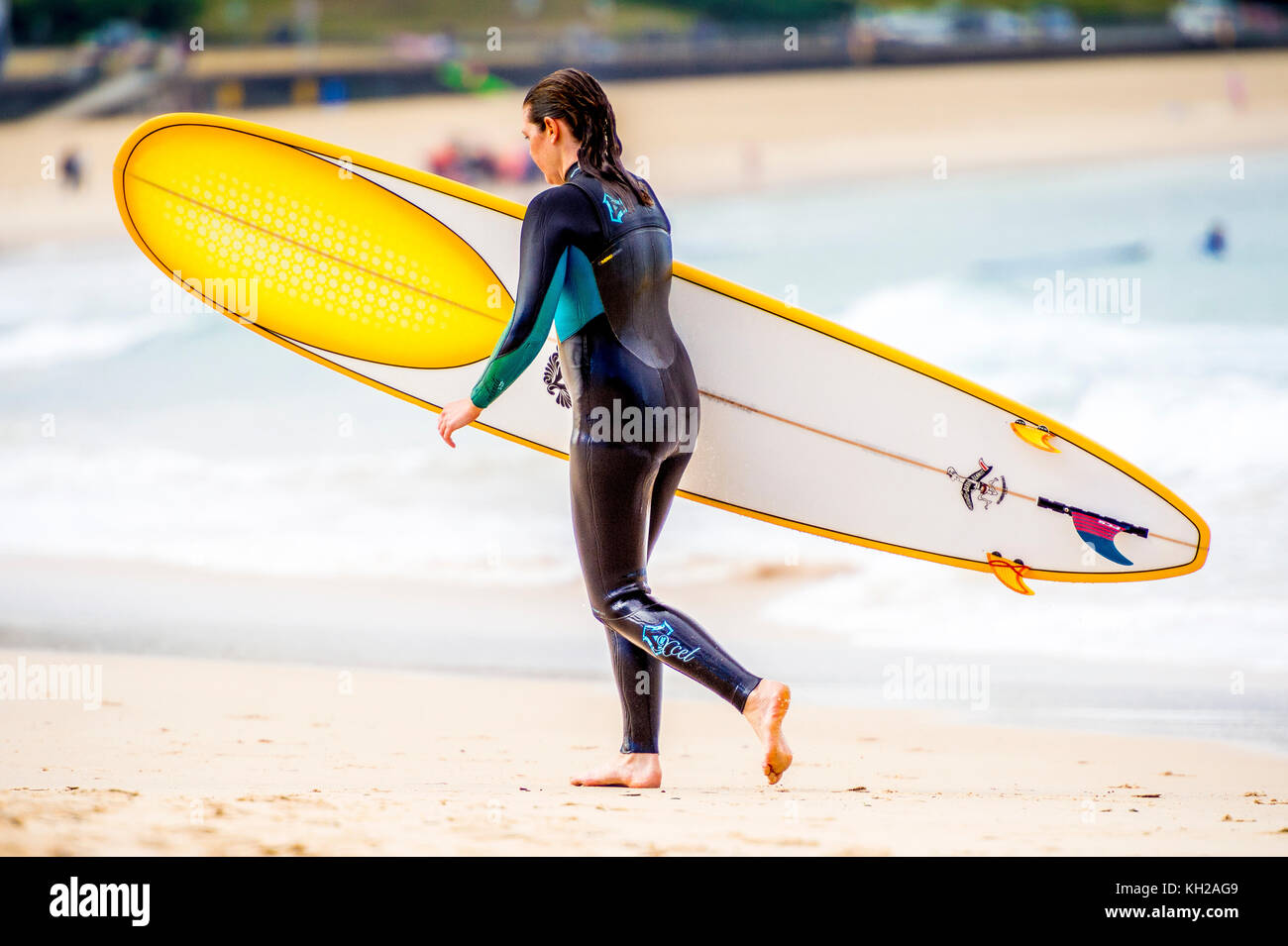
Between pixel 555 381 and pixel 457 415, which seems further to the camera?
pixel 555 381

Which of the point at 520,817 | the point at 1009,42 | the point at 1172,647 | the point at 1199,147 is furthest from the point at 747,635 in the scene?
the point at 1009,42

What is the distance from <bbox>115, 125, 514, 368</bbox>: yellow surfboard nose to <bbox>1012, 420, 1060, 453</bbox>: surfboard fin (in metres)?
1.30

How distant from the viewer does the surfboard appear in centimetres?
338

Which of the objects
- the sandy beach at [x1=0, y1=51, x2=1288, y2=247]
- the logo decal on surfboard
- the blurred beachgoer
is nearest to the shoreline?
the logo decal on surfboard

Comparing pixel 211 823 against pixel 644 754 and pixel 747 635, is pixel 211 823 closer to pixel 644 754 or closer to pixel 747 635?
pixel 644 754

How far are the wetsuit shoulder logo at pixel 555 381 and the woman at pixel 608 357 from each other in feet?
1.77

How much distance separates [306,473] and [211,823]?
6.57 m

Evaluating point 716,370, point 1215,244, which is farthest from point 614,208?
point 1215,244

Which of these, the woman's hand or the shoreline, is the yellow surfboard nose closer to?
the woman's hand

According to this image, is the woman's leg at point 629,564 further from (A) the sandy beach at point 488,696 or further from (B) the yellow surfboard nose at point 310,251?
(B) the yellow surfboard nose at point 310,251

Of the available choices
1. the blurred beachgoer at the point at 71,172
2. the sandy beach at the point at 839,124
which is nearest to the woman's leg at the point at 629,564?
the sandy beach at the point at 839,124

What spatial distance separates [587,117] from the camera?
2.83m

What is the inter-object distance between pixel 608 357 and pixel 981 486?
1.17 meters

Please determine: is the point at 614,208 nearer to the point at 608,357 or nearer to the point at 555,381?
the point at 608,357
